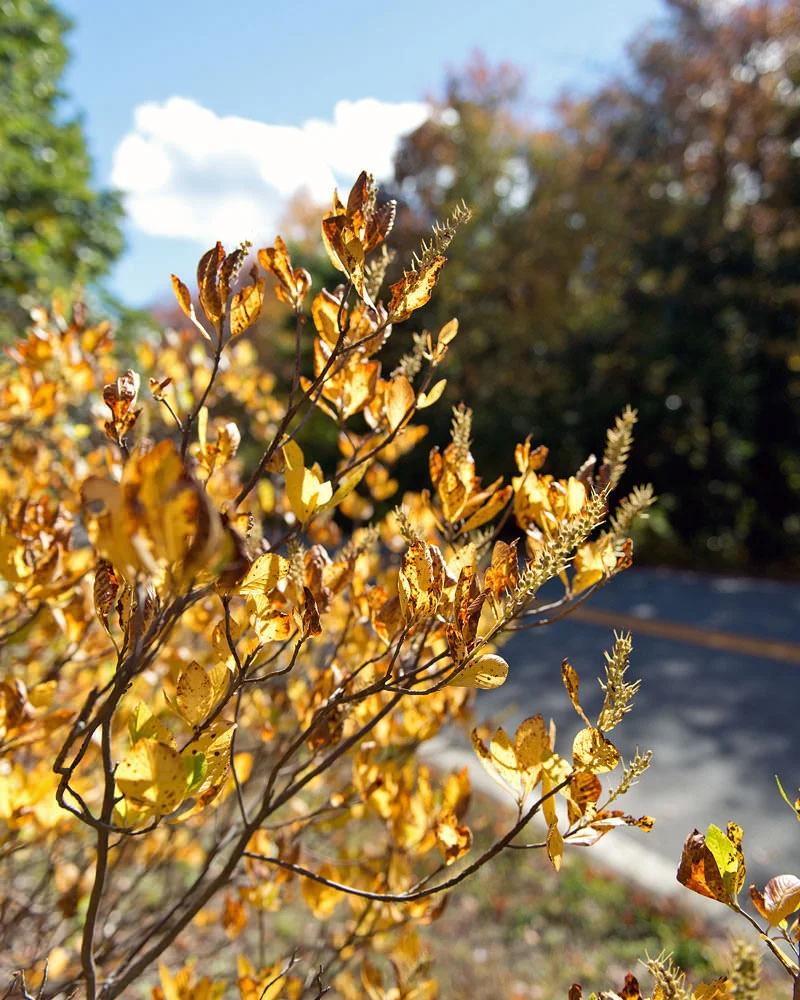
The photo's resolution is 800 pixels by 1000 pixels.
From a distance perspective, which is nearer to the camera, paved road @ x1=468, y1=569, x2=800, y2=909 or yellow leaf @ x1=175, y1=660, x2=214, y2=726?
yellow leaf @ x1=175, y1=660, x2=214, y2=726

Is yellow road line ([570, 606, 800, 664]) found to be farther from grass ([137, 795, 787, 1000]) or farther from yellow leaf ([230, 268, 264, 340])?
yellow leaf ([230, 268, 264, 340])

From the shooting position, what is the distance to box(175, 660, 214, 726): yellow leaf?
646 mm

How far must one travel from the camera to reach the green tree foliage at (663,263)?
10.4 m

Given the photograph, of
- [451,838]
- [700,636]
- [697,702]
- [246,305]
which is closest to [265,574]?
[246,305]

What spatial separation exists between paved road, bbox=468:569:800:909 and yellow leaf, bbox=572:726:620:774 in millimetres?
1025

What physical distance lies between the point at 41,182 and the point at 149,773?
8.92 meters

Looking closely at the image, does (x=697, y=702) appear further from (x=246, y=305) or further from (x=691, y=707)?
(x=246, y=305)

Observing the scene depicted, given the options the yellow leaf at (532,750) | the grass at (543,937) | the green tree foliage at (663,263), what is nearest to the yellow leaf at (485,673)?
the yellow leaf at (532,750)

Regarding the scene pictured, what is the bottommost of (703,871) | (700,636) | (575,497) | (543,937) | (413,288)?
(700,636)

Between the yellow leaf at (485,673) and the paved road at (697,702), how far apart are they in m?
1.11

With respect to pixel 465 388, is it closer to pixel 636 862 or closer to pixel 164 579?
pixel 636 862

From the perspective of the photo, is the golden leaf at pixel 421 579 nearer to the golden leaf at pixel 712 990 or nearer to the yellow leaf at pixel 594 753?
the yellow leaf at pixel 594 753

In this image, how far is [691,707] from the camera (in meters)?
4.95

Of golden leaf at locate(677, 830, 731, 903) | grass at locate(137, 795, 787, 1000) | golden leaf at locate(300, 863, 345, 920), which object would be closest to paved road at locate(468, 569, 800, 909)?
grass at locate(137, 795, 787, 1000)
